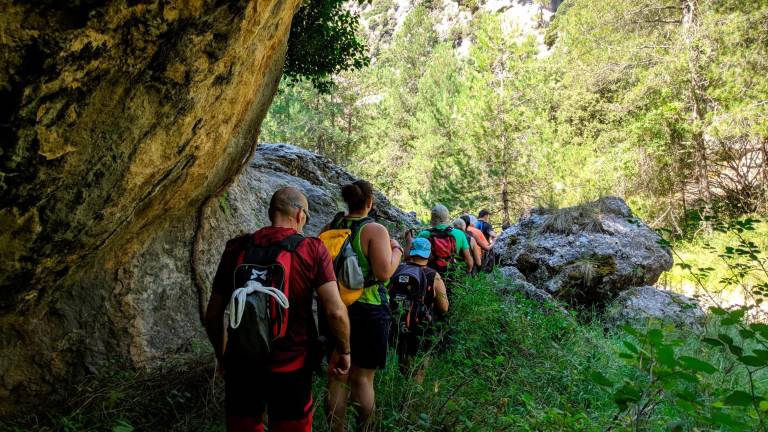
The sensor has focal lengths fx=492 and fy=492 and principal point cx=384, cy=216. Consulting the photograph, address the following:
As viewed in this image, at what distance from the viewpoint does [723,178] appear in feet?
53.1

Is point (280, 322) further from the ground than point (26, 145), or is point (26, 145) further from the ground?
point (26, 145)

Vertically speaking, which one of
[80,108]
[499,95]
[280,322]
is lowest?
[280,322]

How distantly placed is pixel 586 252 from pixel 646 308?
143 cm

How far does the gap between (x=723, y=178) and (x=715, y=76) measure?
4050 mm

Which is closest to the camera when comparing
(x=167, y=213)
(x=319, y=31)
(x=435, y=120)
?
(x=167, y=213)

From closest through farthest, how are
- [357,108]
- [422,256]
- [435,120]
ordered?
[422,256], [435,120], [357,108]

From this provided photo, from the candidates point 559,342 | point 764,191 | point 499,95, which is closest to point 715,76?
point 764,191

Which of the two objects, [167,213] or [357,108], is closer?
[167,213]

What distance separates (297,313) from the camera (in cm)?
245

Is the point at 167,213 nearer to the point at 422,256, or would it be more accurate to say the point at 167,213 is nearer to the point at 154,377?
the point at 154,377

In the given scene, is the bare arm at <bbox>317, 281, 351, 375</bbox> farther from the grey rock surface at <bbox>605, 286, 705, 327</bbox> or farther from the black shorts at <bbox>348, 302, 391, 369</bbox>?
the grey rock surface at <bbox>605, 286, 705, 327</bbox>

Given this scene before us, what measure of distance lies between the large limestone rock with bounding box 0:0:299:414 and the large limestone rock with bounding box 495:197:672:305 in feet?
21.6

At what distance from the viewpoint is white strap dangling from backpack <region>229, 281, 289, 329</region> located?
222 cm

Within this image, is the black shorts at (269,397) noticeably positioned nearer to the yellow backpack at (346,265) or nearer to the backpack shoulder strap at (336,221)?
the yellow backpack at (346,265)
